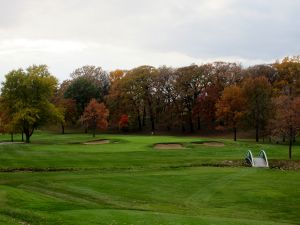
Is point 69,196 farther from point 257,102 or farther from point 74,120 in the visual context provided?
point 74,120

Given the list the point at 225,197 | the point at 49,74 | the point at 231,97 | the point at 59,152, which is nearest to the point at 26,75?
the point at 49,74

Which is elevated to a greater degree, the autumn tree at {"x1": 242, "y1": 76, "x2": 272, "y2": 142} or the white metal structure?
the autumn tree at {"x1": 242, "y1": 76, "x2": 272, "y2": 142}

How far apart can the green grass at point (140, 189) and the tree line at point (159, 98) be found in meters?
20.9

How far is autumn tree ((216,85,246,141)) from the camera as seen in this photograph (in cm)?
7381

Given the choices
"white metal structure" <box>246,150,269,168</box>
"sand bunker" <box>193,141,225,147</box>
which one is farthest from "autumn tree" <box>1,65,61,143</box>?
"white metal structure" <box>246,150,269,168</box>

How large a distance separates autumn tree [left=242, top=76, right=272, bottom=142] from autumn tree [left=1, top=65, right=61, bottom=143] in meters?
30.2

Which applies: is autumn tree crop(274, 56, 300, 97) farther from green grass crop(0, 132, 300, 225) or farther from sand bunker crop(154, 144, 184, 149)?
green grass crop(0, 132, 300, 225)

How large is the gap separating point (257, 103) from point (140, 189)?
149 feet

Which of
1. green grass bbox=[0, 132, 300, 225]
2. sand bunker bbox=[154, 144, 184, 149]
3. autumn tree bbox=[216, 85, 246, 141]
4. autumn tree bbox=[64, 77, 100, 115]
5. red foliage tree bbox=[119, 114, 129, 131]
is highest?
autumn tree bbox=[64, 77, 100, 115]

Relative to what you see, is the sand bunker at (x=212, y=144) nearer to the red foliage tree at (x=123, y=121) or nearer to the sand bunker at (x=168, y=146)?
the sand bunker at (x=168, y=146)

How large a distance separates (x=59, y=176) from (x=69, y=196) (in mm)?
8390

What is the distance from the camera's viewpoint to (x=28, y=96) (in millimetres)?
68188

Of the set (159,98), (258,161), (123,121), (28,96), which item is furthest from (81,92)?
(258,161)

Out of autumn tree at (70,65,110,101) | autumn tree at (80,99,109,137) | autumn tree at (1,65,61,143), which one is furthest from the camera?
autumn tree at (70,65,110,101)
